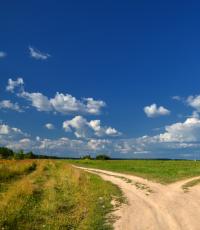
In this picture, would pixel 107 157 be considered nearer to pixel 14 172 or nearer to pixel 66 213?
pixel 14 172

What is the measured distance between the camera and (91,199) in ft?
78.3

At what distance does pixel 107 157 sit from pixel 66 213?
138803mm

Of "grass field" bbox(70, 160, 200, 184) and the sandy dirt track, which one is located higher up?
"grass field" bbox(70, 160, 200, 184)

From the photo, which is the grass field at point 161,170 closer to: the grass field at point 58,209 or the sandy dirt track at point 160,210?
the sandy dirt track at point 160,210

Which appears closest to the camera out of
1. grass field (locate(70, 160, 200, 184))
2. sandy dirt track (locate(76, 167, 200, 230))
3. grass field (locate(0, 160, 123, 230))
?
sandy dirt track (locate(76, 167, 200, 230))

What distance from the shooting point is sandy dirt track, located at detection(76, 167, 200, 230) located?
16062 millimetres

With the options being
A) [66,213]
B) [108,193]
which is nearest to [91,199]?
[108,193]

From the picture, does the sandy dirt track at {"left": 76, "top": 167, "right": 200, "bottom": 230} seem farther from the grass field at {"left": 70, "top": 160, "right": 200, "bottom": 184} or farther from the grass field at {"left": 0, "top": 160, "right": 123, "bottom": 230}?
the grass field at {"left": 70, "top": 160, "right": 200, "bottom": 184}

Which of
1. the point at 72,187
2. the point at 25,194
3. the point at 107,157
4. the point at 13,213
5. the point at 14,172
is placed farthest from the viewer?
the point at 107,157

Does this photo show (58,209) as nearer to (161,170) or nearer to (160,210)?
(160,210)

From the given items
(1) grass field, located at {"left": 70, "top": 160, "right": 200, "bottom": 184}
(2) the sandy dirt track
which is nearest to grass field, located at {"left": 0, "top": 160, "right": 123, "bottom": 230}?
(2) the sandy dirt track

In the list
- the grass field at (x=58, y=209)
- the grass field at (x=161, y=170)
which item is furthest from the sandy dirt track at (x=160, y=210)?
the grass field at (x=161, y=170)

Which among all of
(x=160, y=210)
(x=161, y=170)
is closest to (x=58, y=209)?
(x=160, y=210)

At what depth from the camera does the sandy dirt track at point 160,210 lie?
16.1 metres
